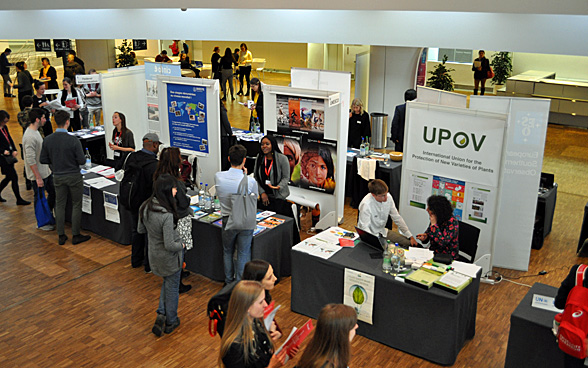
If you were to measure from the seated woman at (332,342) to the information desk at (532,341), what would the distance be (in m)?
1.95

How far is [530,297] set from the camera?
4.43 meters

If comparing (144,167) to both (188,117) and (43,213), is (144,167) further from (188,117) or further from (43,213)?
(43,213)

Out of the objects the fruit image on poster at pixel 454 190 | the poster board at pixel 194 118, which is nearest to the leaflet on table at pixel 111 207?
the poster board at pixel 194 118

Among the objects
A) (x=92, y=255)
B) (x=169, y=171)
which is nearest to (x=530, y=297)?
(x=169, y=171)

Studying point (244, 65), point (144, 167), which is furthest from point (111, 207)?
point (244, 65)

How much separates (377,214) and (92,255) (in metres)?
3.65

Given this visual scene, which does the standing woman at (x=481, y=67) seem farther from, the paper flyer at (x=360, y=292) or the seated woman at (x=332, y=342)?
the seated woman at (x=332, y=342)

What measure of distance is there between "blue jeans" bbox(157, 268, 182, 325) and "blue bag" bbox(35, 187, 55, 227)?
3.26 meters

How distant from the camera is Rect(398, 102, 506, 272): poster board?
591cm

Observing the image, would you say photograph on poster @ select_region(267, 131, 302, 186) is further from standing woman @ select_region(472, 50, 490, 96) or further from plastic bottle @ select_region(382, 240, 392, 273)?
standing woman @ select_region(472, 50, 490, 96)

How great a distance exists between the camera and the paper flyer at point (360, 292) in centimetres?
486

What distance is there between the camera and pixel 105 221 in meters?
7.22

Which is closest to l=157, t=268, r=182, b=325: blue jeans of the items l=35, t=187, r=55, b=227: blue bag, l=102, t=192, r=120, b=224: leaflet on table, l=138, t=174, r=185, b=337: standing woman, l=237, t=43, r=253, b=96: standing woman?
l=138, t=174, r=185, b=337: standing woman

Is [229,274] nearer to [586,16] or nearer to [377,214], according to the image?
[377,214]
